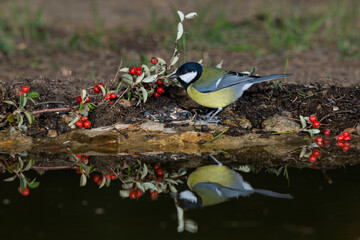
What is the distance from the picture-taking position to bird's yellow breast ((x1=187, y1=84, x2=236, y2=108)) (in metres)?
4.88

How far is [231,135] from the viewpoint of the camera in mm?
4883

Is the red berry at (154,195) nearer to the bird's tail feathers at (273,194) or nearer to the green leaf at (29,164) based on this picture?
the bird's tail feathers at (273,194)

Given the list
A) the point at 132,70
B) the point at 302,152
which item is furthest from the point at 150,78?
the point at 302,152

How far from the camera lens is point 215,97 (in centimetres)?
488

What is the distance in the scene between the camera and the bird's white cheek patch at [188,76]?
489 centimetres

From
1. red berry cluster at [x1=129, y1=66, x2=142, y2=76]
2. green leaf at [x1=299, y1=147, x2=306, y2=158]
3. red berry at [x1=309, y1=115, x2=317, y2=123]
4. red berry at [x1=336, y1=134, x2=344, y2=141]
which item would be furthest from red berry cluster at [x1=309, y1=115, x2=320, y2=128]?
red berry cluster at [x1=129, y1=66, x2=142, y2=76]

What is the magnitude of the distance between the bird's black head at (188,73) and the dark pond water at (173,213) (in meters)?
1.39

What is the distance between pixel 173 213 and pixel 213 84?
1.91 m

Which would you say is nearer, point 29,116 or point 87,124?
point 29,116

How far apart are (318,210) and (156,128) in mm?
2079

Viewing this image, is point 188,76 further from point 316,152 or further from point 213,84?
point 316,152

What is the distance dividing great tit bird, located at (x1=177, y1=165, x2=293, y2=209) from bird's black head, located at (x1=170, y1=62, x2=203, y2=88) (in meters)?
1.12

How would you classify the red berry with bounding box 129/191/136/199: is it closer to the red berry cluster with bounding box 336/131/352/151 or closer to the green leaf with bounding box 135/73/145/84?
the green leaf with bounding box 135/73/145/84

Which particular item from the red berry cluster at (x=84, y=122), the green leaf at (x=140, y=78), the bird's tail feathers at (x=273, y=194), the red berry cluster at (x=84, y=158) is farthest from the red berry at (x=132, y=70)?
the bird's tail feathers at (x=273, y=194)
